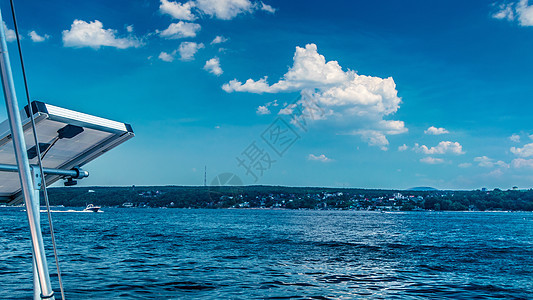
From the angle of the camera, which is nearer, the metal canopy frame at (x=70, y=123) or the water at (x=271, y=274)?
the metal canopy frame at (x=70, y=123)

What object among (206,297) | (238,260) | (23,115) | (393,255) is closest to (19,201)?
(23,115)

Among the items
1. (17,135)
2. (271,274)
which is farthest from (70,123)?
(271,274)

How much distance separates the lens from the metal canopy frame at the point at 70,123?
14.5ft

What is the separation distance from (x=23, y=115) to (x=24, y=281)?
1873 centimetres

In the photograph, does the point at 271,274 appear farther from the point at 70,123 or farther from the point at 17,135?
the point at 17,135

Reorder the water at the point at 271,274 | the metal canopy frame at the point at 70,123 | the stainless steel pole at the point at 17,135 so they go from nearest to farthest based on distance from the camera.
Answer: the stainless steel pole at the point at 17,135
the metal canopy frame at the point at 70,123
the water at the point at 271,274

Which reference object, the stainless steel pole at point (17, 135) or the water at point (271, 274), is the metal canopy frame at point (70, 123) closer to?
the stainless steel pole at point (17, 135)

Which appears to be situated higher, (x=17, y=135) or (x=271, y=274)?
(x=17, y=135)

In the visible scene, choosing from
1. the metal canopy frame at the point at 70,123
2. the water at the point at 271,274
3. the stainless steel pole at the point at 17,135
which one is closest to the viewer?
the stainless steel pole at the point at 17,135

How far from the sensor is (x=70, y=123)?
487cm

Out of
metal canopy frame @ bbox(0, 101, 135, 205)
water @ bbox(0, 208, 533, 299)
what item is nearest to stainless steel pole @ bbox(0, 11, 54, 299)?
metal canopy frame @ bbox(0, 101, 135, 205)

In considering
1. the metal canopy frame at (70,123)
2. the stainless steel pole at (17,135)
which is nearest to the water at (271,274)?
the metal canopy frame at (70,123)

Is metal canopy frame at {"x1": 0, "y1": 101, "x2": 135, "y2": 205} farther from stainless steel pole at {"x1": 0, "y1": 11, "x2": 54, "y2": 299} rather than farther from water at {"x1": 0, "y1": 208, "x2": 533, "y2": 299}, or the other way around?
water at {"x1": 0, "y1": 208, "x2": 533, "y2": 299}

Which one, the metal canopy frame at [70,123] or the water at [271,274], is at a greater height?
the metal canopy frame at [70,123]
